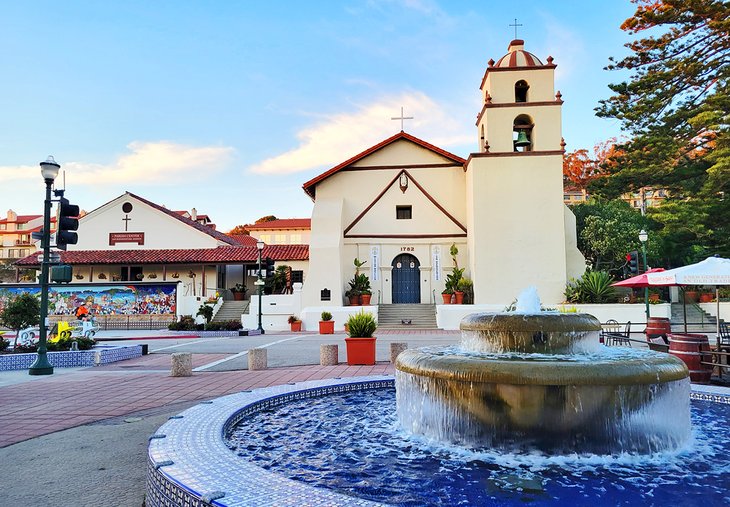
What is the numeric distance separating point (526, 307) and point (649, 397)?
2.40m

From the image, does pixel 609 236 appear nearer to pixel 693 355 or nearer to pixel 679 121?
pixel 679 121

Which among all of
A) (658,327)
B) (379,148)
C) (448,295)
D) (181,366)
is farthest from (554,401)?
(379,148)

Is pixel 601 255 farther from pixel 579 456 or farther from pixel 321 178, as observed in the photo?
pixel 579 456

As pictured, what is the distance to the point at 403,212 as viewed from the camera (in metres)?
29.9

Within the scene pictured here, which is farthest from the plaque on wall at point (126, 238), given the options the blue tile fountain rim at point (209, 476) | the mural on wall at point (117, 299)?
the blue tile fountain rim at point (209, 476)

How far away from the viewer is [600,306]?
915 inches

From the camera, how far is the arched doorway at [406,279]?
2884 centimetres

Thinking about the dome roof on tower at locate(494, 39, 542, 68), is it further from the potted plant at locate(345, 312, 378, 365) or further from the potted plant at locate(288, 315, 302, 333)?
the potted plant at locate(345, 312, 378, 365)

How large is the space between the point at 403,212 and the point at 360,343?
62.3ft

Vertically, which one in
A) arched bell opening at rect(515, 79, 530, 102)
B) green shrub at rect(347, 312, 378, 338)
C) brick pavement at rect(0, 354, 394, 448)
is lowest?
brick pavement at rect(0, 354, 394, 448)

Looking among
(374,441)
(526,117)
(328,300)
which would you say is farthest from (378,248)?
(374,441)

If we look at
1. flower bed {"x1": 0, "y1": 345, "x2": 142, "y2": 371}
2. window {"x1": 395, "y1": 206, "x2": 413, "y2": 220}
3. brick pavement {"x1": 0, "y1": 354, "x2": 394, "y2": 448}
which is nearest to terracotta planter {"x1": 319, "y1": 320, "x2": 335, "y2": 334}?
window {"x1": 395, "y1": 206, "x2": 413, "y2": 220}

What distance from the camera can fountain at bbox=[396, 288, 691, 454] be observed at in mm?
4441

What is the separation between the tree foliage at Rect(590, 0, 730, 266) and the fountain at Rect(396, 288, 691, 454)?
2268 centimetres
